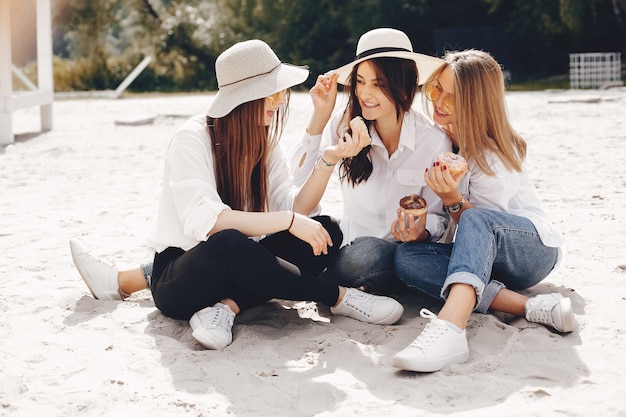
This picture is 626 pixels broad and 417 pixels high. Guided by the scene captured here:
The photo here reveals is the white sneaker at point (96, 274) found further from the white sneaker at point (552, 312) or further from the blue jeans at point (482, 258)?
the white sneaker at point (552, 312)

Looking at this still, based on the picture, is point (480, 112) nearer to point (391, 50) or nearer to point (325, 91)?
point (391, 50)

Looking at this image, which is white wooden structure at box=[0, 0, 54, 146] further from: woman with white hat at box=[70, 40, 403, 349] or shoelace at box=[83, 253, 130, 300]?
woman with white hat at box=[70, 40, 403, 349]

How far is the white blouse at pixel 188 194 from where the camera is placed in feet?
9.71

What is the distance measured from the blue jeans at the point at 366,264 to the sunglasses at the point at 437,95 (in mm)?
602

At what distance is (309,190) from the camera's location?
3.32 m

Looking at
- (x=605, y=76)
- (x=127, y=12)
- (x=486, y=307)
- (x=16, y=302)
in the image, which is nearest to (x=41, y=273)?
(x=16, y=302)

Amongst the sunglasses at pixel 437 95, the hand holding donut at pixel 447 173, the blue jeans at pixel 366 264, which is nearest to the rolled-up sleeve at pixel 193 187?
the blue jeans at pixel 366 264

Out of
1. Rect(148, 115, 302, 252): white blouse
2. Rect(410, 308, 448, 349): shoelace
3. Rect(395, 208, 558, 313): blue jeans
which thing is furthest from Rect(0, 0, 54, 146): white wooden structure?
Rect(410, 308, 448, 349): shoelace

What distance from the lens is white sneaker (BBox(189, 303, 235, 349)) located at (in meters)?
2.95

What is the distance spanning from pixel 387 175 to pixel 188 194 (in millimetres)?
914

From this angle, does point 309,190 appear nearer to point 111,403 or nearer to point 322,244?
point 322,244

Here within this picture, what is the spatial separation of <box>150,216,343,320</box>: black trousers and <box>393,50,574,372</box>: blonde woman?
16.2 inches

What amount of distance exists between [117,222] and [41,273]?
3.96 ft

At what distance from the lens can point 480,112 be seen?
124 inches
